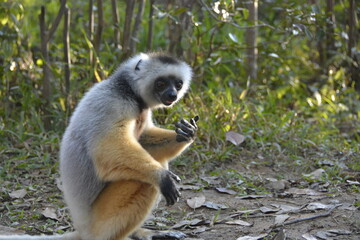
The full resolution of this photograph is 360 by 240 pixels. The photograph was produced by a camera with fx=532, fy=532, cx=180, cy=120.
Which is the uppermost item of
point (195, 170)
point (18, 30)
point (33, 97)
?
point (18, 30)

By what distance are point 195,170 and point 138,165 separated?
99.0 inches

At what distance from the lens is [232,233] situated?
493 cm

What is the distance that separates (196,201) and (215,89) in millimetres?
3087

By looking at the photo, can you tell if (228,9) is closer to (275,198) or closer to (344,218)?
(275,198)

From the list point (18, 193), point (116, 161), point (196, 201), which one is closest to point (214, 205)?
point (196, 201)

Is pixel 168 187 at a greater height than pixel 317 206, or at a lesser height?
greater

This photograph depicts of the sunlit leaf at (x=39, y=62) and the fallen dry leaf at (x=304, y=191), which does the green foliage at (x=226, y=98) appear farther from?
the fallen dry leaf at (x=304, y=191)

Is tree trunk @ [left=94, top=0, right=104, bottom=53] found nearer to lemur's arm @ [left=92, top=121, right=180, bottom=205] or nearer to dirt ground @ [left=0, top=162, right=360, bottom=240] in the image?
dirt ground @ [left=0, top=162, right=360, bottom=240]

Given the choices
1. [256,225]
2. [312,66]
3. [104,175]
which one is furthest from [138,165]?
[312,66]

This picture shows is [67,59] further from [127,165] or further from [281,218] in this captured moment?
[281,218]

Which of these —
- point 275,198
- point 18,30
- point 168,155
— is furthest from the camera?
point 18,30

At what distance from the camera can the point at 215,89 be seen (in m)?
8.50

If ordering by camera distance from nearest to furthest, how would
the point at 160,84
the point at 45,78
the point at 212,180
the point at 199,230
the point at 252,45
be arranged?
the point at 199,230 < the point at 160,84 < the point at 212,180 < the point at 45,78 < the point at 252,45

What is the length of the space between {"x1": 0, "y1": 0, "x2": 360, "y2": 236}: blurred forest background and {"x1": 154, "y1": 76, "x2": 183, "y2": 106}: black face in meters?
1.60
